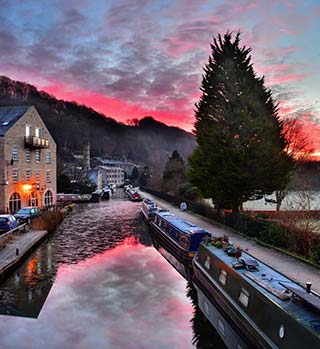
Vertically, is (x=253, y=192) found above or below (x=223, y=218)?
above

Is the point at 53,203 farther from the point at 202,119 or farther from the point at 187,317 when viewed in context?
the point at 187,317

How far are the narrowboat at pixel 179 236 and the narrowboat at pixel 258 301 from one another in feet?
10.7

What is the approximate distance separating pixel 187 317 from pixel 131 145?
16743 cm

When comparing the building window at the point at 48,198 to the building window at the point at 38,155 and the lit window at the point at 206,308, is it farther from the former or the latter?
the lit window at the point at 206,308

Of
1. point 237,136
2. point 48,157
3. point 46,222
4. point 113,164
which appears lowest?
point 46,222

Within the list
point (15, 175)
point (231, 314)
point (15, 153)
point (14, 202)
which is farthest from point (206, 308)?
point (15, 153)

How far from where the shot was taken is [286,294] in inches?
295

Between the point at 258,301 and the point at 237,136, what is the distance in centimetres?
1496

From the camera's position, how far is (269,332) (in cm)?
729

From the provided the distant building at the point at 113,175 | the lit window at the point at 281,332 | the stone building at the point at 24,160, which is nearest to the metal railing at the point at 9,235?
the stone building at the point at 24,160

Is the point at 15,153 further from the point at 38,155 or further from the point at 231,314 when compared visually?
the point at 231,314

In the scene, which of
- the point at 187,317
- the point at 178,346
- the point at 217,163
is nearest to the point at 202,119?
the point at 217,163

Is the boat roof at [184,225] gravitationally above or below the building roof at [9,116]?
below

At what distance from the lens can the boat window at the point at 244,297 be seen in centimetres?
862
